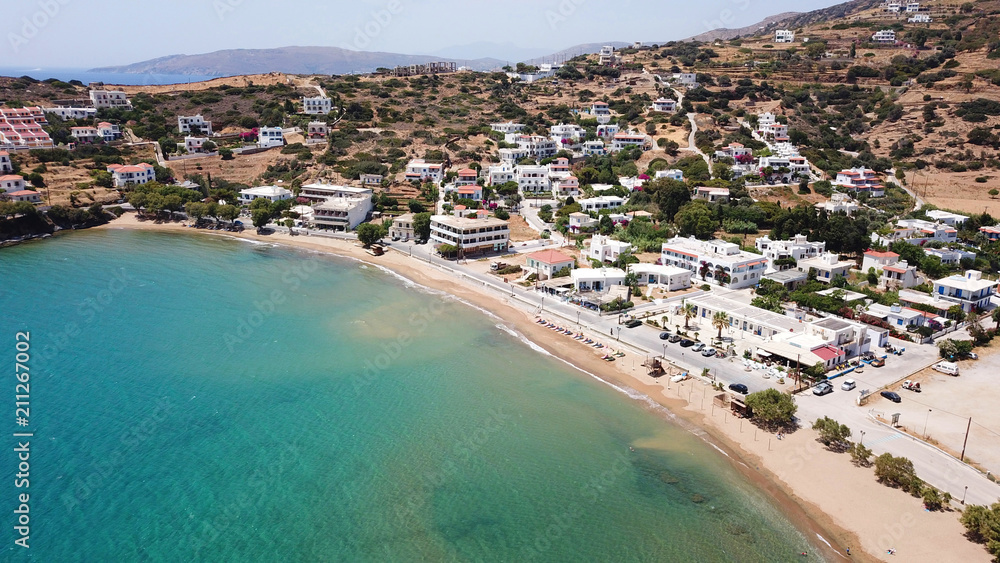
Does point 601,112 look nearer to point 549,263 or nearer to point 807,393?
point 549,263

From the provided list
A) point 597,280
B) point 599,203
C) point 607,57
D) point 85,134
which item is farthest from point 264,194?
point 607,57

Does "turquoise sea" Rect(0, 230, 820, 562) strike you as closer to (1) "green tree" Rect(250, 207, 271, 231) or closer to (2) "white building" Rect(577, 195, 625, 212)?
(1) "green tree" Rect(250, 207, 271, 231)

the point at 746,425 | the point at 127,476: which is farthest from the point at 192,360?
the point at 746,425

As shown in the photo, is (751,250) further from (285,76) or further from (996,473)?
(285,76)

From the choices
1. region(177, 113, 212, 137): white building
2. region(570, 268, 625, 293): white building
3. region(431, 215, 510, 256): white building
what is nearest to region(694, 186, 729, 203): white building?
region(431, 215, 510, 256): white building

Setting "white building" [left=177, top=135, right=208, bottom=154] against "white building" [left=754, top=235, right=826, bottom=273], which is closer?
"white building" [left=754, top=235, right=826, bottom=273]

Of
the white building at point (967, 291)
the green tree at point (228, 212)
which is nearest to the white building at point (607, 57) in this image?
the green tree at point (228, 212)

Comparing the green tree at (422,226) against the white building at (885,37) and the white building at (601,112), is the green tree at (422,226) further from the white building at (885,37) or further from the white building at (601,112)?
the white building at (885,37)
